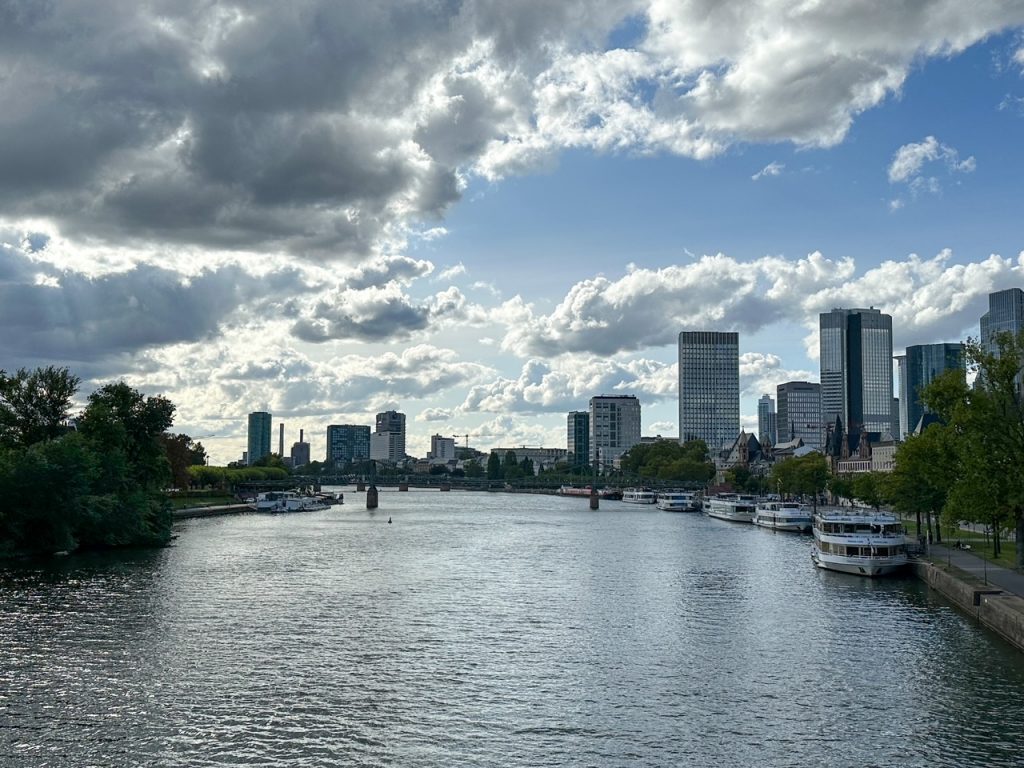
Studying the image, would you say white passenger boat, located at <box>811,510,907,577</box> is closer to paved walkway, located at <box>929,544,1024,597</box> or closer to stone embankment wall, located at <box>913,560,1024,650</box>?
paved walkway, located at <box>929,544,1024,597</box>

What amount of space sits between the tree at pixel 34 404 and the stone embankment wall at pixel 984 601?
9382cm

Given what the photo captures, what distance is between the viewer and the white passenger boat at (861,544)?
83688 mm

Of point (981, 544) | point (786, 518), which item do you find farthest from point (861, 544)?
point (786, 518)

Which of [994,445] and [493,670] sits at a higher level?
[994,445]

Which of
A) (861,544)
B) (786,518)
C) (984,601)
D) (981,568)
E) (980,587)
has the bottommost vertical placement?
(786,518)

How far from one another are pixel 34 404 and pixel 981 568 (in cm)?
9902

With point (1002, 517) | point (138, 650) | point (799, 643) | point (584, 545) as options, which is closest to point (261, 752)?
point (138, 650)

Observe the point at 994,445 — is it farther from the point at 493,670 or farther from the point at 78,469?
the point at 78,469

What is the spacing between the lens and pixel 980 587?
6331 centimetres

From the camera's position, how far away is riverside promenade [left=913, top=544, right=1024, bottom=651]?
2101 inches

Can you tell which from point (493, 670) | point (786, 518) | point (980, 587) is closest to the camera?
point (493, 670)

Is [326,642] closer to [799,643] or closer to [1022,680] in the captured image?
[799,643]

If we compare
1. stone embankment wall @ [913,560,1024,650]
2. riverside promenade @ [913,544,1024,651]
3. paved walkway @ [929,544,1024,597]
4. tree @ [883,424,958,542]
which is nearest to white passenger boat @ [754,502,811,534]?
tree @ [883,424,958,542]

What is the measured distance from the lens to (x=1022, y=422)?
75.0 m
